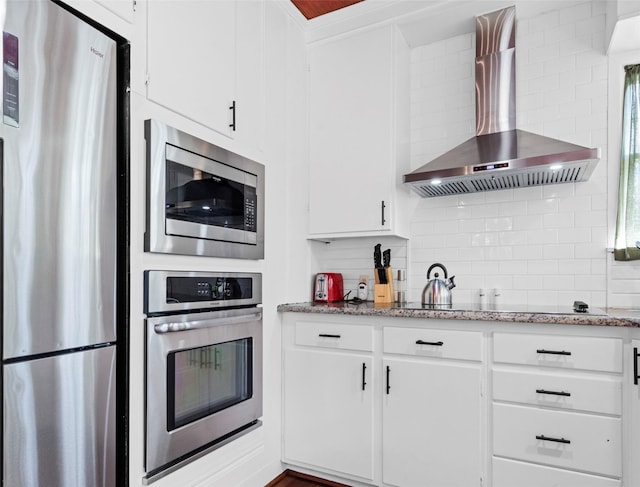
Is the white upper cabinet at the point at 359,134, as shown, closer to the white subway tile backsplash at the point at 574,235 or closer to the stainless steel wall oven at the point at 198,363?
the stainless steel wall oven at the point at 198,363

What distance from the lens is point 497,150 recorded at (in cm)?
235

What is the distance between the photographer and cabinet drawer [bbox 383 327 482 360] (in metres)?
2.01

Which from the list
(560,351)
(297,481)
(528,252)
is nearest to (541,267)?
(528,252)

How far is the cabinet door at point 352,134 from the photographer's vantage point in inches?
104

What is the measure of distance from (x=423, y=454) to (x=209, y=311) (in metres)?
1.24

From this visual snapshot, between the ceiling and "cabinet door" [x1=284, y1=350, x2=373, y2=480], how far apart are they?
207cm

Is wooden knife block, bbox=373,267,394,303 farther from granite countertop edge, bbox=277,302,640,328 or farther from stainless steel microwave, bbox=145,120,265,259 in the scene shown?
stainless steel microwave, bbox=145,120,265,259

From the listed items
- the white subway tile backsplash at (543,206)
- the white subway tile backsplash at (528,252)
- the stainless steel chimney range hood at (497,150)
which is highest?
the stainless steel chimney range hood at (497,150)

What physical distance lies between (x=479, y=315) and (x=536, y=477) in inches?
28.3

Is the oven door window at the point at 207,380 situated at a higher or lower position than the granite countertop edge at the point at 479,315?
lower

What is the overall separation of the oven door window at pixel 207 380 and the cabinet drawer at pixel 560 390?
1.19m

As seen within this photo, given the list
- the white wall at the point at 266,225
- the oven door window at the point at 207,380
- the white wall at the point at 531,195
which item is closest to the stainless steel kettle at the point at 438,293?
the white wall at the point at 531,195

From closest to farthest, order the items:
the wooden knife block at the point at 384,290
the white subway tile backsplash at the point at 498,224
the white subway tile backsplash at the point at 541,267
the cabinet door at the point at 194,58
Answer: the cabinet door at the point at 194,58 → the white subway tile backsplash at the point at 541,267 → the white subway tile backsplash at the point at 498,224 → the wooden knife block at the point at 384,290

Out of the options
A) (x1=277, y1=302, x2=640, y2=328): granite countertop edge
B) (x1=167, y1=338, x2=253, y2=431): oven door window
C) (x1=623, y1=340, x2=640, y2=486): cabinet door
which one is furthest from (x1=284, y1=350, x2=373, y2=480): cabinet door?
(x1=623, y1=340, x2=640, y2=486): cabinet door
